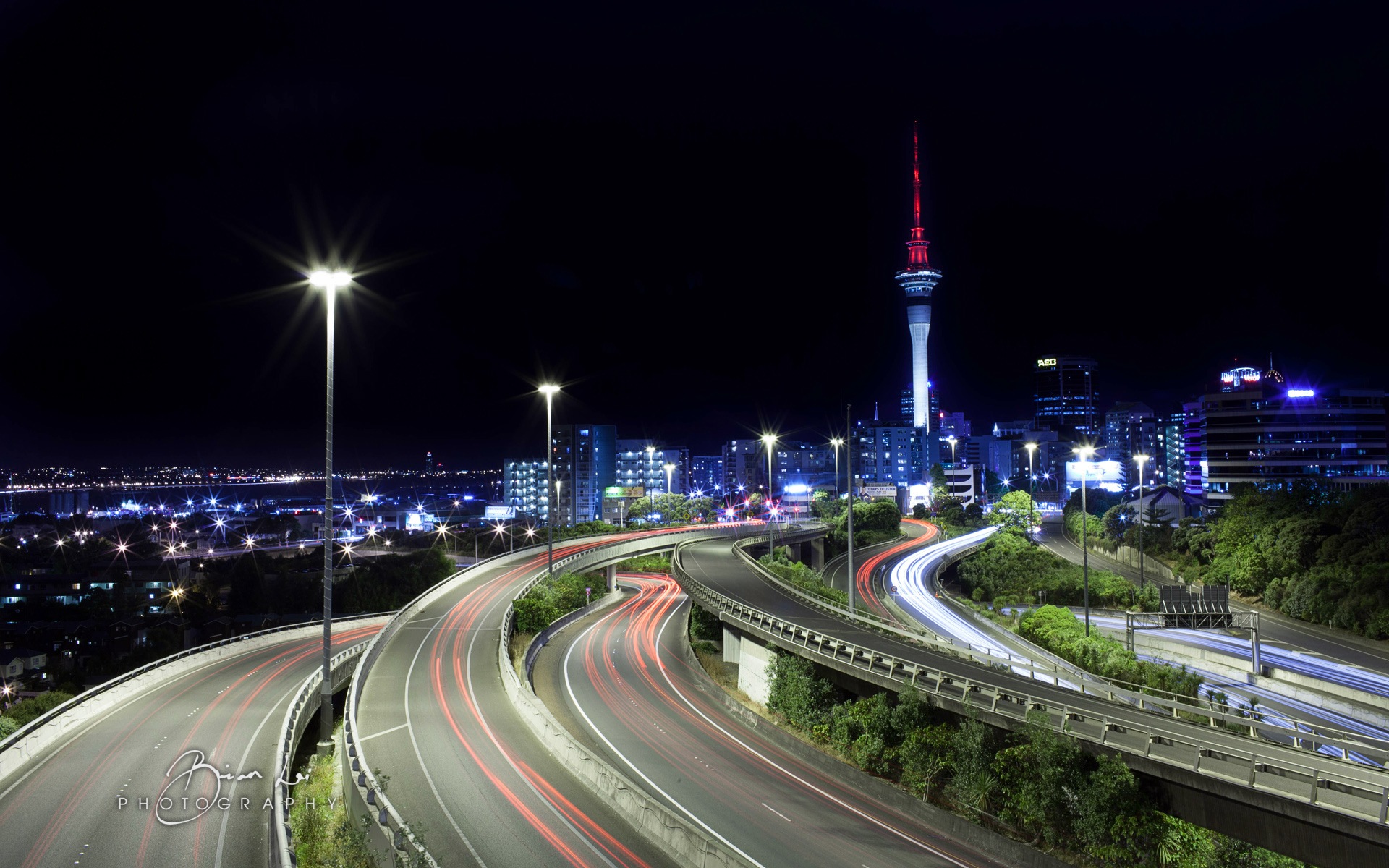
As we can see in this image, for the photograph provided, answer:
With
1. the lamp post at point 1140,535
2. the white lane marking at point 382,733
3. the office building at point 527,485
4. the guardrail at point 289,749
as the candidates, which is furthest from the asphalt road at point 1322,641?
the office building at point 527,485

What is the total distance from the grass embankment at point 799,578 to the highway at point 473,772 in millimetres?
15751

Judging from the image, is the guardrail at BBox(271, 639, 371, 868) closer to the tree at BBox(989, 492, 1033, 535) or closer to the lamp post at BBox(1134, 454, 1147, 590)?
the lamp post at BBox(1134, 454, 1147, 590)

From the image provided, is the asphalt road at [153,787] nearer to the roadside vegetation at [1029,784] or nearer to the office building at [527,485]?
the roadside vegetation at [1029,784]

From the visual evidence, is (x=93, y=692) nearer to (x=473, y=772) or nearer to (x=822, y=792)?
(x=473, y=772)

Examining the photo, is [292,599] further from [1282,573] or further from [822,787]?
[1282,573]

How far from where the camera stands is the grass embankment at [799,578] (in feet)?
133

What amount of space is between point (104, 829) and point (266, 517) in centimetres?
17282

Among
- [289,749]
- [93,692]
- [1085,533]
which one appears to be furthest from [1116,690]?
[93,692]

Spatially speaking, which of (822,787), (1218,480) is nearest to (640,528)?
(822,787)

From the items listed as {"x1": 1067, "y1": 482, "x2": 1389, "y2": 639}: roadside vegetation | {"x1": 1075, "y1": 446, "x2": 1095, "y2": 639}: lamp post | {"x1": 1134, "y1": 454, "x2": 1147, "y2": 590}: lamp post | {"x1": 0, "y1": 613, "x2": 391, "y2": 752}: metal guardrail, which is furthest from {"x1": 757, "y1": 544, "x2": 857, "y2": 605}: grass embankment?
{"x1": 0, "y1": 613, "x2": 391, "y2": 752}: metal guardrail

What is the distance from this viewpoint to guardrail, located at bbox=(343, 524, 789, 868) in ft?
46.2

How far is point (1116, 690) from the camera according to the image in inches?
769

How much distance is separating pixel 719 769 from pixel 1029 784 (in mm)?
8241

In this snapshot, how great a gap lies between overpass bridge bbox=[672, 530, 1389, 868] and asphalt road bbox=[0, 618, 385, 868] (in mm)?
15602
